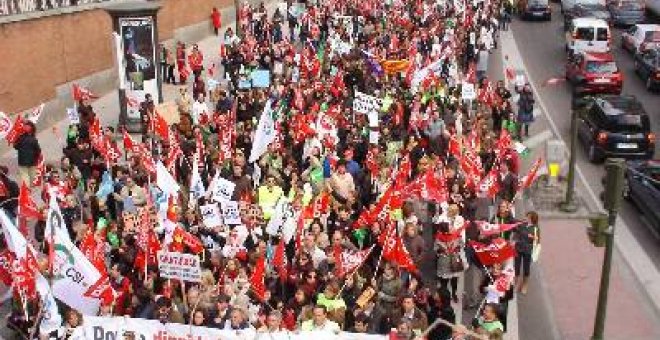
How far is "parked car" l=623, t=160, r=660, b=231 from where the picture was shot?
16.5 metres

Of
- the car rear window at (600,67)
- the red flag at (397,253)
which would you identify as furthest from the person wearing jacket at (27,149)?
the car rear window at (600,67)

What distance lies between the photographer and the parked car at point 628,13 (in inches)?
1689

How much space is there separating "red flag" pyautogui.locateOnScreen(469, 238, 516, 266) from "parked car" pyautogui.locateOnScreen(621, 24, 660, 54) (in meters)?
21.1

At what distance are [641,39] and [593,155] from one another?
47.5ft

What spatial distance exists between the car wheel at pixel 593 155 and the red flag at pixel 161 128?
1059 cm

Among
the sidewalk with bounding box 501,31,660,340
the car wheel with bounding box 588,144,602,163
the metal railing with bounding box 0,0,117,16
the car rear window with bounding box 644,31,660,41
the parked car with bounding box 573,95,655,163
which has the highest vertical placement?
the metal railing with bounding box 0,0,117,16

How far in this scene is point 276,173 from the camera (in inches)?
599

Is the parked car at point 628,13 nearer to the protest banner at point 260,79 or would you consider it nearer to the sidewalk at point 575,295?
the protest banner at point 260,79

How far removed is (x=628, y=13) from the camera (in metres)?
43.0

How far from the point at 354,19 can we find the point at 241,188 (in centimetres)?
2105

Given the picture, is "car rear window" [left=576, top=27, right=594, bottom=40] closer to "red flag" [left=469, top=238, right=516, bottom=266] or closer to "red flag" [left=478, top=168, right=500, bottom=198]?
"red flag" [left=478, top=168, right=500, bottom=198]

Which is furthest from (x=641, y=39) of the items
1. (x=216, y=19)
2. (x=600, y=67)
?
(x=216, y=19)

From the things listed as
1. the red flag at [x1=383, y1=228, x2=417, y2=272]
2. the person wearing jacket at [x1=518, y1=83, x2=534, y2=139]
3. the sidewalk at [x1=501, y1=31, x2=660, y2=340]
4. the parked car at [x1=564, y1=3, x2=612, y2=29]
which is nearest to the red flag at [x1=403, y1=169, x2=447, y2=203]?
the sidewalk at [x1=501, y1=31, x2=660, y2=340]

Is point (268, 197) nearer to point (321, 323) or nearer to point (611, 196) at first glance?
point (321, 323)
